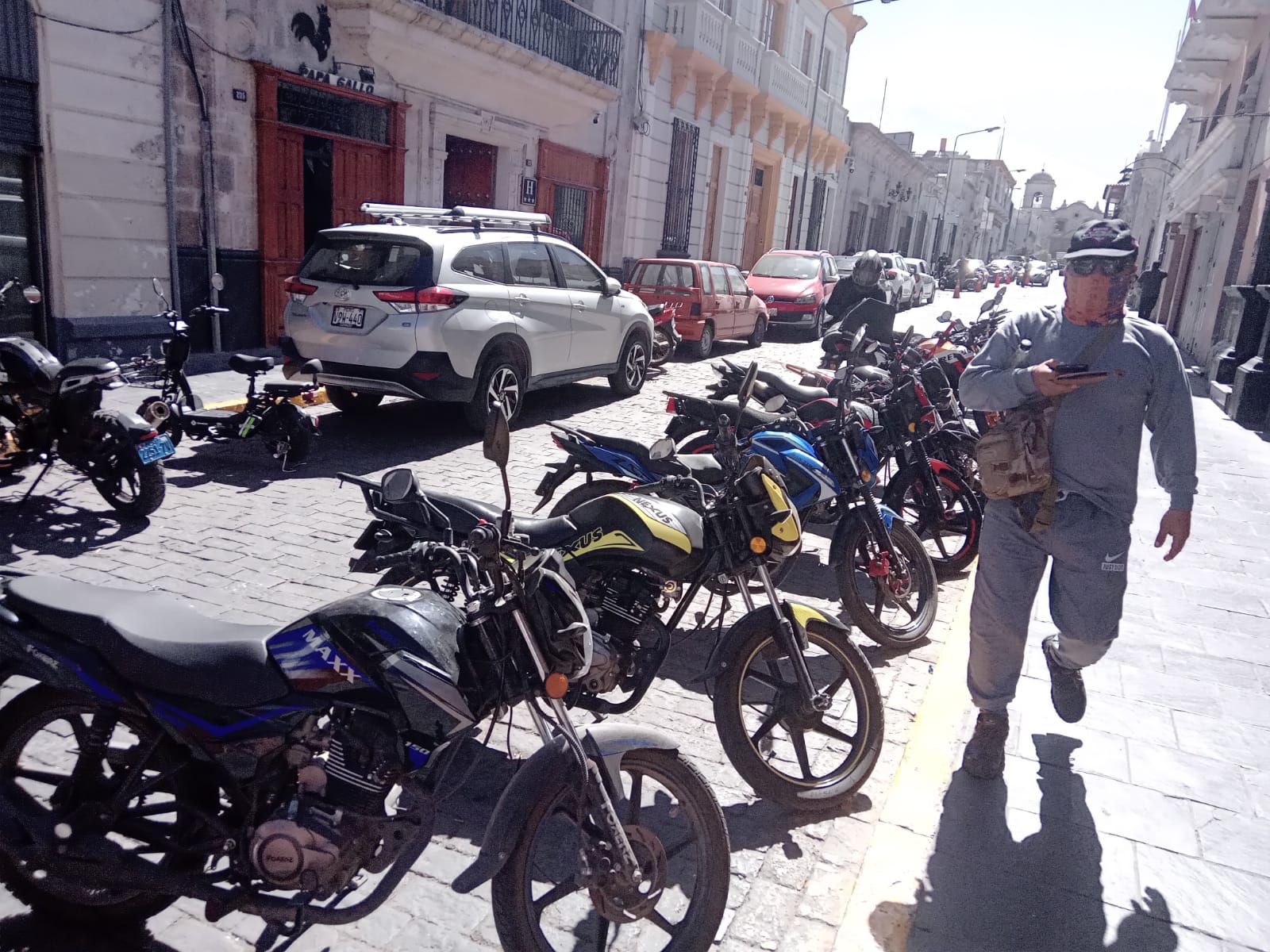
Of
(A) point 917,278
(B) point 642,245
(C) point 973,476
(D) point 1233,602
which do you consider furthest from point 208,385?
(A) point 917,278

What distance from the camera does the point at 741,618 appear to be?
10.6 feet

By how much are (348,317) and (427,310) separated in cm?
67

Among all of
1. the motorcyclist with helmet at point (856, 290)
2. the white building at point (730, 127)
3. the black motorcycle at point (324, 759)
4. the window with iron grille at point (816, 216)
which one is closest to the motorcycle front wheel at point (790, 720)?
the black motorcycle at point (324, 759)

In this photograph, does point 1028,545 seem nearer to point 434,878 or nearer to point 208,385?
point 434,878

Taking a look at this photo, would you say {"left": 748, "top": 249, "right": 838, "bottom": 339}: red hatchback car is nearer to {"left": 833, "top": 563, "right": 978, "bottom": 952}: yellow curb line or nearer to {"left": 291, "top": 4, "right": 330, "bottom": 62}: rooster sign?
{"left": 291, "top": 4, "right": 330, "bottom": 62}: rooster sign

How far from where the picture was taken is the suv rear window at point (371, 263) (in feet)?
25.8

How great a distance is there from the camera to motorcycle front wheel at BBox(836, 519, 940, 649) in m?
4.58

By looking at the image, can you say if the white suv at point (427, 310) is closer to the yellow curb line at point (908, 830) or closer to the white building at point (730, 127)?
the yellow curb line at point (908, 830)

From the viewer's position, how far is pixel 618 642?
10.8 feet

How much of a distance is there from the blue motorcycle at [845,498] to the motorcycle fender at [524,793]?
7.14 ft

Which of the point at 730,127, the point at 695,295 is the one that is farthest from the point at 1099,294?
the point at 730,127

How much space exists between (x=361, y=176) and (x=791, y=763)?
11.8 meters

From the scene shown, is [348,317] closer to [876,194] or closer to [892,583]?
[892,583]

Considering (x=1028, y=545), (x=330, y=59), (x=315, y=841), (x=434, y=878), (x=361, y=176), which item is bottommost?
(x=434, y=878)
